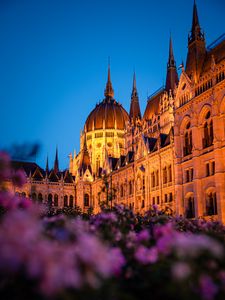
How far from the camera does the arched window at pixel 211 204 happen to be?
3881 centimetres

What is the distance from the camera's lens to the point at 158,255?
302 inches

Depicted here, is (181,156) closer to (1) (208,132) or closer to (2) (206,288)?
(1) (208,132)

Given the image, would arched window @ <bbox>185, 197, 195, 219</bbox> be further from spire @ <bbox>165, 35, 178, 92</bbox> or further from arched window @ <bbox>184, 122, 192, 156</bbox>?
spire @ <bbox>165, 35, 178, 92</bbox>

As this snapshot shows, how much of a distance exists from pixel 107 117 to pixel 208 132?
225 feet

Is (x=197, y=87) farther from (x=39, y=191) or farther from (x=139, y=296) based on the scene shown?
(x=39, y=191)

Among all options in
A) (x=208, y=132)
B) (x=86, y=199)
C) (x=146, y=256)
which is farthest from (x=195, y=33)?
(x=146, y=256)

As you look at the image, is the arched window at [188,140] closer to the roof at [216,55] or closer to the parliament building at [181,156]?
the parliament building at [181,156]

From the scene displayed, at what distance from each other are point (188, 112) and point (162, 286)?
3956 centimetres

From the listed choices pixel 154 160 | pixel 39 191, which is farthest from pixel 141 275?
pixel 39 191

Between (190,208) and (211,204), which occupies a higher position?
(211,204)

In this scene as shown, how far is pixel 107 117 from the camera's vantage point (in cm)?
10806

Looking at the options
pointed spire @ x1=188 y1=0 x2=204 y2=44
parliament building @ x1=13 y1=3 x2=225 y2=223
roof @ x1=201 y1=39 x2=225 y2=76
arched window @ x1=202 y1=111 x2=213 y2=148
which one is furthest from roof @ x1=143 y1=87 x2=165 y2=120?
arched window @ x1=202 y1=111 x2=213 y2=148

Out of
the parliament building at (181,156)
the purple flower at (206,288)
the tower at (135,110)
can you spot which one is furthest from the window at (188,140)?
the tower at (135,110)

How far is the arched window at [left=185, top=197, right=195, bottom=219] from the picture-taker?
42.6 metres
